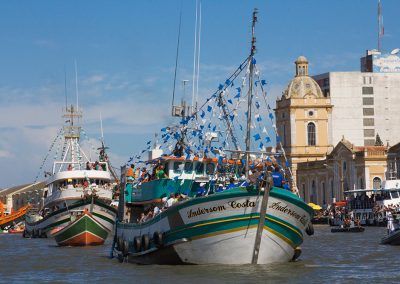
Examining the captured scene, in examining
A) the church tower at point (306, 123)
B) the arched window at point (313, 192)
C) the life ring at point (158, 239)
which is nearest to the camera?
the life ring at point (158, 239)

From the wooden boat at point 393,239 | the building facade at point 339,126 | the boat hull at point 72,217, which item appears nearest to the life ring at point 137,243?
the wooden boat at point 393,239

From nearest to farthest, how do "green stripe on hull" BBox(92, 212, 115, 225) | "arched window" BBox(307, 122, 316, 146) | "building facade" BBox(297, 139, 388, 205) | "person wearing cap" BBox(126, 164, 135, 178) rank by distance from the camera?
"person wearing cap" BBox(126, 164, 135, 178) → "green stripe on hull" BBox(92, 212, 115, 225) → "building facade" BBox(297, 139, 388, 205) → "arched window" BBox(307, 122, 316, 146)

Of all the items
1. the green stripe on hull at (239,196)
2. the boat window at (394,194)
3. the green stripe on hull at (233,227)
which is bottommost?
the green stripe on hull at (233,227)

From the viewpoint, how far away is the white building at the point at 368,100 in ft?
531

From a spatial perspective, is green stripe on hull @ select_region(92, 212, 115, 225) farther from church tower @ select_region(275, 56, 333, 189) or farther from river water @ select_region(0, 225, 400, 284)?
church tower @ select_region(275, 56, 333, 189)

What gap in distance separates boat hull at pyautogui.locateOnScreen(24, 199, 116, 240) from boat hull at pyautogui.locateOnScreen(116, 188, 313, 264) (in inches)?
866

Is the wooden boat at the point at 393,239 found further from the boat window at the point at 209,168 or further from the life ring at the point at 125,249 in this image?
the life ring at the point at 125,249

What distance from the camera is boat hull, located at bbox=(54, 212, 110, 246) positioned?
56.3 metres

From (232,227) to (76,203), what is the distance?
Answer: 89.1 ft

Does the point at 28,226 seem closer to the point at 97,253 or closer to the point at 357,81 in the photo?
the point at 97,253

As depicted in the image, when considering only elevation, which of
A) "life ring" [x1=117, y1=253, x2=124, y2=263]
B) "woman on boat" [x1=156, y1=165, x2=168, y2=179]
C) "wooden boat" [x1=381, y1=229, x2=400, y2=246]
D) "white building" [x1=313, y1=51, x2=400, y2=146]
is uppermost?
"white building" [x1=313, y1=51, x2=400, y2=146]

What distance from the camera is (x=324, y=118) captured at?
15462cm

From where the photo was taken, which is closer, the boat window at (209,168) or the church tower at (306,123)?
the boat window at (209,168)

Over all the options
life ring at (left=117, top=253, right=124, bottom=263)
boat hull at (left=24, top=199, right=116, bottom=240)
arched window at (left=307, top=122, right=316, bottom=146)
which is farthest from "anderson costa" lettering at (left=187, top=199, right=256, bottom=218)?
arched window at (left=307, top=122, right=316, bottom=146)
